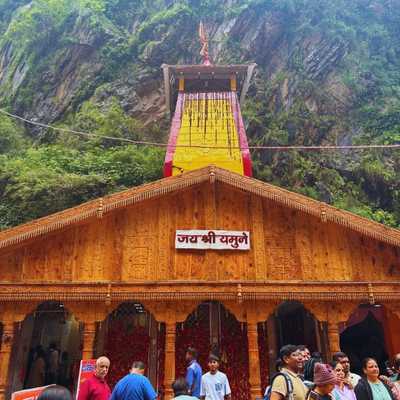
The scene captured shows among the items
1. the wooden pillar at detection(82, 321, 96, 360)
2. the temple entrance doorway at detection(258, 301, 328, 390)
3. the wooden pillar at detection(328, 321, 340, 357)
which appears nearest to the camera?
the wooden pillar at detection(82, 321, 96, 360)

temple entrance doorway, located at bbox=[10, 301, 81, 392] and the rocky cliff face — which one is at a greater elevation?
the rocky cliff face

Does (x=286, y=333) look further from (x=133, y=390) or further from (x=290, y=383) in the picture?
(x=290, y=383)

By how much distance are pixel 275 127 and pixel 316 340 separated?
17763mm

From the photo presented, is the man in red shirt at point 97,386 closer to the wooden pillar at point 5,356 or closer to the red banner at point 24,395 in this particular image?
the red banner at point 24,395

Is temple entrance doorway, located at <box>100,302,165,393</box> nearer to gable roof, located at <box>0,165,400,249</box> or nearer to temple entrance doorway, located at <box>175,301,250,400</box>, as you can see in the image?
temple entrance doorway, located at <box>175,301,250,400</box>

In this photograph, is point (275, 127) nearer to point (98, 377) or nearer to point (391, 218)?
point (391, 218)

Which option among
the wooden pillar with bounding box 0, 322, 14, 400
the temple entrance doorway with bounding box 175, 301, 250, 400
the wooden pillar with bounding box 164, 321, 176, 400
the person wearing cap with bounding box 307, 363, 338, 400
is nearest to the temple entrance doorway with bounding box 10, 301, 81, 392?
the wooden pillar with bounding box 0, 322, 14, 400

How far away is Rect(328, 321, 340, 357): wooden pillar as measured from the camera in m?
8.05

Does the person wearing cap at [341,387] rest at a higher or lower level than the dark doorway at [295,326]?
lower

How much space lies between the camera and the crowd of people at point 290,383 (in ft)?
11.7

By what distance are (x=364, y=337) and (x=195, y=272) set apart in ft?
20.6

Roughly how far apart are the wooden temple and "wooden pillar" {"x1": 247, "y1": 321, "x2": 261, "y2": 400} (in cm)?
2

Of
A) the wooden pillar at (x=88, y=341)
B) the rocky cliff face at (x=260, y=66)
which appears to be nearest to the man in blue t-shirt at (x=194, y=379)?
the wooden pillar at (x=88, y=341)

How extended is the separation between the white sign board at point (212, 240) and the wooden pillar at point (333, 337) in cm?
247
